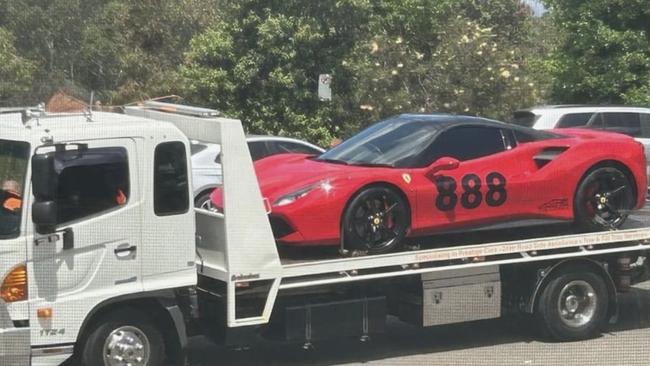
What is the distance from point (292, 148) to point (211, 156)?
3542mm

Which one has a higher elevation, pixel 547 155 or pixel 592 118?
pixel 592 118

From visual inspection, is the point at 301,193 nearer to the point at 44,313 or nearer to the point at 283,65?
the point at 44,313

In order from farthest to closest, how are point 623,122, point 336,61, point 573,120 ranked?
1. point 336,61
2. point 623,122
3. point 573,120

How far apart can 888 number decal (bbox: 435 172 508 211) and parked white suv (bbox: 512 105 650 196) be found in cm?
568

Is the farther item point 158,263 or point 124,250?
point 158,263

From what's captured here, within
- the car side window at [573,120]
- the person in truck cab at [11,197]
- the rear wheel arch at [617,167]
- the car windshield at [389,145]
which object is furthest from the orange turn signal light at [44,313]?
the car side window at [573,120]

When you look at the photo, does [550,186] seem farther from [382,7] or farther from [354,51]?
[382,7]

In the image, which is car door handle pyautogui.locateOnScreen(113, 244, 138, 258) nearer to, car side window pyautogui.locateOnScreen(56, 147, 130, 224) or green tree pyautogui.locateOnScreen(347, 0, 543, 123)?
car side window pyautogui.locateOnScreen(56, 147, 130, 224)

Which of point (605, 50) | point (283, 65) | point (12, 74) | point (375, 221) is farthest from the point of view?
point (283, 65)

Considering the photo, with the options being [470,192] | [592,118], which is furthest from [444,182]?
[592,118]

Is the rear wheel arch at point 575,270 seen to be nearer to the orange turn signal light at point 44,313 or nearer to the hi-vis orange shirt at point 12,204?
the orange turn signal light at point 44,313

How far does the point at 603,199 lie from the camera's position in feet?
29.0

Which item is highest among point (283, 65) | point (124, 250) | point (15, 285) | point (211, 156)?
point (283, 65)

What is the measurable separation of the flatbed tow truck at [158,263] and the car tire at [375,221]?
17cm
